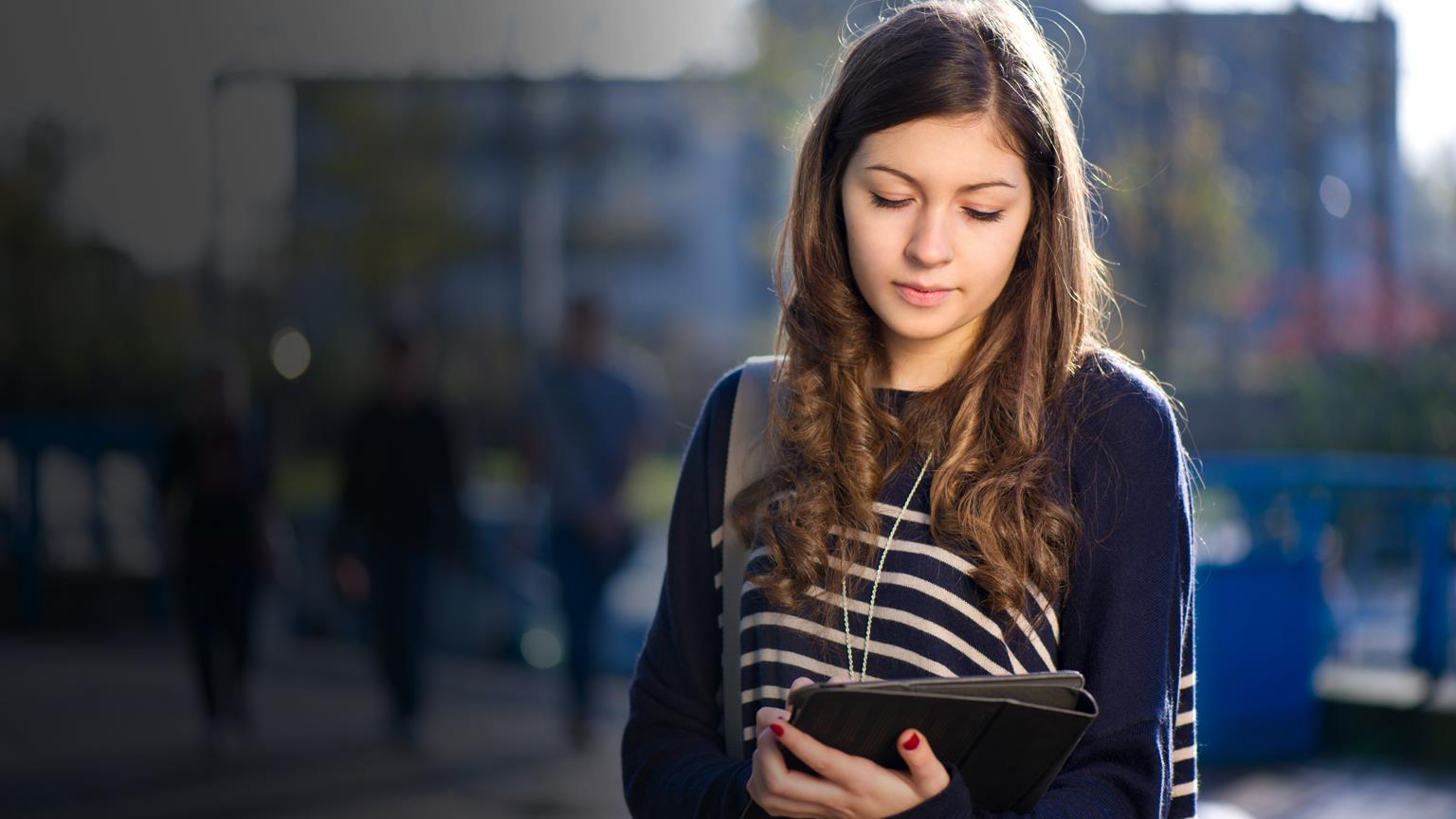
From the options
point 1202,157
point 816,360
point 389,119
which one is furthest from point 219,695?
point 1202,157

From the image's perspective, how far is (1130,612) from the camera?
1.37 metres

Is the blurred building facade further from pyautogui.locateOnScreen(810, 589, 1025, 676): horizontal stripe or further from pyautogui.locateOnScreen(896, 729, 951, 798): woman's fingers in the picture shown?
pyautogui.locateOnScreen(896, 729, 951, 798): woman's fingers

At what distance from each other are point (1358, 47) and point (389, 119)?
6.06 m

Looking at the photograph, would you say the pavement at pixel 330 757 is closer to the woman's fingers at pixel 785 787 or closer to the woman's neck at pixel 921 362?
the woman's neck at pixel 921 362

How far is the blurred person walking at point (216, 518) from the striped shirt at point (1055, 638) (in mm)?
4635

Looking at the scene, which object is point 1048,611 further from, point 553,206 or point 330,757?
point 553,206

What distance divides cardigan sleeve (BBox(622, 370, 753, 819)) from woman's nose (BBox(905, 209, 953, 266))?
12.6 inches

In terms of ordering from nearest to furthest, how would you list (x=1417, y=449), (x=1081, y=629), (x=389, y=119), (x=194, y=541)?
(x=1081, y=629) → (x=194, y=541) → (x=389, y=119) → (x=1417, y=449)

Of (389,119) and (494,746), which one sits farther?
(389,119)

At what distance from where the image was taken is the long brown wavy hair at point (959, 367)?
4.68 feet

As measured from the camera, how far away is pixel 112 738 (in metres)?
6.39

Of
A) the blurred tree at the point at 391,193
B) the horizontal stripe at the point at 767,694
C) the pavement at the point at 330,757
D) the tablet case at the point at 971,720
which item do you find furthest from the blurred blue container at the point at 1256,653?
the tablet case at the point at 971,720

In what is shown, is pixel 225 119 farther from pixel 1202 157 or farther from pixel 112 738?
pixel 1202 157

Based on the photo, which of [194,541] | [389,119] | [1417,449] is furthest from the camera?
[1417,449]
